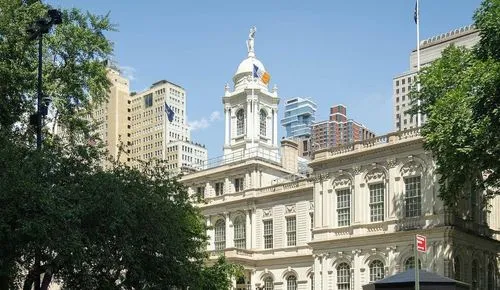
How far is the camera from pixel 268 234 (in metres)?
59.9

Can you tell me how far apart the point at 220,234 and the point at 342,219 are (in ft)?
48.4

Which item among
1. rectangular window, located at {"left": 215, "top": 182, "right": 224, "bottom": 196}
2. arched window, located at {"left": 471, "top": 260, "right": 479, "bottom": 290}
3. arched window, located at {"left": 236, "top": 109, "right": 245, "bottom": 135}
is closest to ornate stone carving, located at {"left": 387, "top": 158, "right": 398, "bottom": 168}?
arched window, located at {"left": 471, "top": 260, "right": 479, "bottom": 290}

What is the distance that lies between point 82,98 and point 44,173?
1443 cm

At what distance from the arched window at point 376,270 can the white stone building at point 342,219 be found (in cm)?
6

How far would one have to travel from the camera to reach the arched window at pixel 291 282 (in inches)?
2271

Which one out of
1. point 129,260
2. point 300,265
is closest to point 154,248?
point 129,260

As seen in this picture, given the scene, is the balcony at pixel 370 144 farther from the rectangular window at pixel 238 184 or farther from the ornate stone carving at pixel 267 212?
the rectangular window at pixel 238 184

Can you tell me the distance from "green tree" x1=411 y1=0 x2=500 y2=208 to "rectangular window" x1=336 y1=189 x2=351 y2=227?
9396 millimetres

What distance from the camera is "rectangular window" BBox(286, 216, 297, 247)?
191 feet

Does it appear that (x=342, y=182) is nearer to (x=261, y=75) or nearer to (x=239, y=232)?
(x=239, y=232)

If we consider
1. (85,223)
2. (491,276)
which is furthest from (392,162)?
(85,223)

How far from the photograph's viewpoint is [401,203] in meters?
47.8

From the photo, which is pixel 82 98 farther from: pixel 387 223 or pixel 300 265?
pixel 300 265

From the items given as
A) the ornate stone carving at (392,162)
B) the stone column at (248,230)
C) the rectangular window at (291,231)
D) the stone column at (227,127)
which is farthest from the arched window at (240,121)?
the ornate stone carving at (392,162)
